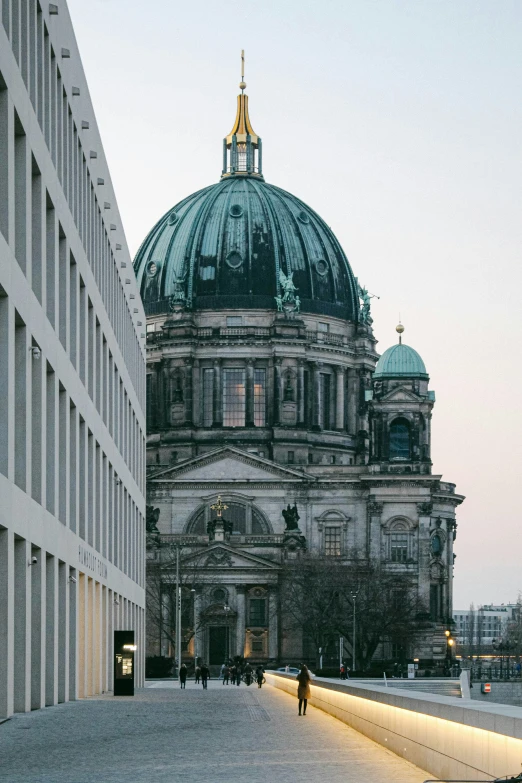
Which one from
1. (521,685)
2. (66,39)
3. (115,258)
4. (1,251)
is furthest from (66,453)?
(521,685)

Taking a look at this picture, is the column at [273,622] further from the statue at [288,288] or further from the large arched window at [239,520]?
the statue at [288,288]

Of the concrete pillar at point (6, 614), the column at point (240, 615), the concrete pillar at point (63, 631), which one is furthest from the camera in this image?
the column at point (240, 615)

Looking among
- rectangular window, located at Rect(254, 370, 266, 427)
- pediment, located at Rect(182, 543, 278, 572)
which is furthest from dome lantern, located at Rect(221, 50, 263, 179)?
pediment, located at Rect(182, 543, 278, 572)

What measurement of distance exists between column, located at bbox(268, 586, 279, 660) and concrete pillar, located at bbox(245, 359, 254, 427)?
18334 mm

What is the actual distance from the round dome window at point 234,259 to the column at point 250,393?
28.9ft

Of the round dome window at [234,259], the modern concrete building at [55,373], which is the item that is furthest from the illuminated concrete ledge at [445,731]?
the round dome window at [234,259]

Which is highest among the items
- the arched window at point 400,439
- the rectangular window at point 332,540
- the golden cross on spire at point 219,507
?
the arched window at point 400,439

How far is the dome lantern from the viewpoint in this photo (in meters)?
176

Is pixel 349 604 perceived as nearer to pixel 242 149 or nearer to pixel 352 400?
pixel 352 400

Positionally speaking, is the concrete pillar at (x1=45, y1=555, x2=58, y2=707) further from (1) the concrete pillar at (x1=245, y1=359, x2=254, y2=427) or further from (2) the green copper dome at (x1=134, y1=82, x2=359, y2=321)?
(2) the green copper dome at (x1=134, y1=82, x2=359, y2=321)

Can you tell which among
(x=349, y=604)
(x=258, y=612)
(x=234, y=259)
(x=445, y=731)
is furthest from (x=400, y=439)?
(x=445, y=731)

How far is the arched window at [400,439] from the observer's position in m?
152

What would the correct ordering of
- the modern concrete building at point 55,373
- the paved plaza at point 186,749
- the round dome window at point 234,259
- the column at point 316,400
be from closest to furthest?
1. the paved plaza at point 186,749
2. the modern concrete building at point 55,373
3. the column at point 316,400
4. the round dome window at point 234,259

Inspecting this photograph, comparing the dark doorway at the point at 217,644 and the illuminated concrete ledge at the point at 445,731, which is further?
the dark doorway at the point at 217,644
